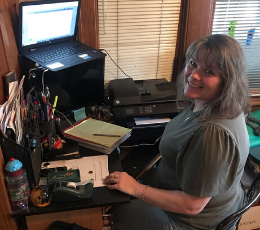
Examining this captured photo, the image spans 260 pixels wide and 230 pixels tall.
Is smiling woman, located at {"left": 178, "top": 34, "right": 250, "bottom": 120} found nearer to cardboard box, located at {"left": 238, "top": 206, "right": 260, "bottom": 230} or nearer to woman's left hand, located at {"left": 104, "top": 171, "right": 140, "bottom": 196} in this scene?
woman's left hand, located at {"left": 104, "top": 171, "right": 140, "bottom": 196}

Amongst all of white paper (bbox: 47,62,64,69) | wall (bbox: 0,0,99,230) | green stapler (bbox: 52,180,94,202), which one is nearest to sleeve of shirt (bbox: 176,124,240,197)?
green stapler (bbox: 52,180,94,202)

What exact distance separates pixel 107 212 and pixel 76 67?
80 centimetres

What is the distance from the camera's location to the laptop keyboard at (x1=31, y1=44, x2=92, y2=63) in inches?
55.7

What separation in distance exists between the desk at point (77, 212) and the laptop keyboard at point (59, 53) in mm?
758

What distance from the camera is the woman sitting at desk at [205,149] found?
92cm

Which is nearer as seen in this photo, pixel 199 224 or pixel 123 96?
pixel 199 224

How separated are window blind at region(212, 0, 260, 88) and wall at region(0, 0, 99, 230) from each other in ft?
2.90

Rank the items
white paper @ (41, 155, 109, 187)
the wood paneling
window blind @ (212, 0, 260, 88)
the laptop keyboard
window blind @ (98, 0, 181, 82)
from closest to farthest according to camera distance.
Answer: the wood paneling < white paper @ (41, 155, 109, 187) < the laptop keyboard < window blind @ (98, 0, 181, 82) < window blind @ (212, 0, 260, 88)

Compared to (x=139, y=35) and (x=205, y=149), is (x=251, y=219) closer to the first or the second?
(x=205, y=149)

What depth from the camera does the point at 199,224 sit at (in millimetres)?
1130

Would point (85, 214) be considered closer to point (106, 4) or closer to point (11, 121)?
point (11, 121)

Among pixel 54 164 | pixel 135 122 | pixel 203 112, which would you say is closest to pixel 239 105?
pixel 203 112

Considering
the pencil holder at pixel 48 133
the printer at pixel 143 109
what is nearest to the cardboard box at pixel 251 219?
the printer at pixel 143 109

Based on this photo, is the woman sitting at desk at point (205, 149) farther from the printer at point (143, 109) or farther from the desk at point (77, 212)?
the printer at point (143, 109)
